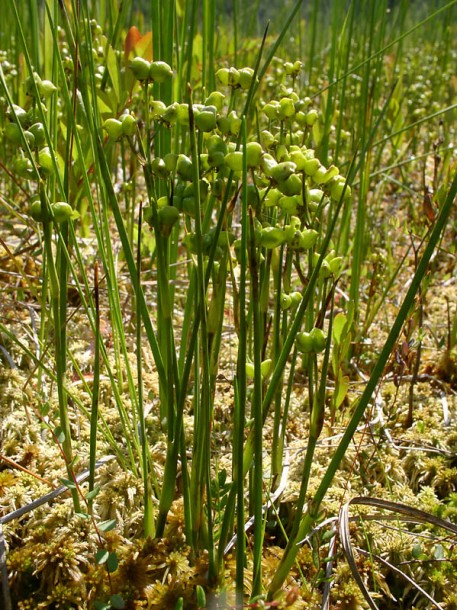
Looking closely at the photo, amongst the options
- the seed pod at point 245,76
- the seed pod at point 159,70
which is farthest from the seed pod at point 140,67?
the seed pod at point 245,76

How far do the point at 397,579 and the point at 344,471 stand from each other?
231mm

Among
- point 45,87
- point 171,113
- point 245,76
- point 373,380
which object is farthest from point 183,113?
point 373,380

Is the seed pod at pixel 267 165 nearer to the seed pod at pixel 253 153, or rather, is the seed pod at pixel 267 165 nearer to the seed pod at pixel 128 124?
the seed pod at pixel 253 153

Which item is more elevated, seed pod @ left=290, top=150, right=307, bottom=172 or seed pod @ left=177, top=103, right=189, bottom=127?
seed pod @ left=177, top=103, right=189, bottom=127

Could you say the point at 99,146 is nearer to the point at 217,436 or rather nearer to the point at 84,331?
the point at 217,436

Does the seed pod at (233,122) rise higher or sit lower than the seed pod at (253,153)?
higher

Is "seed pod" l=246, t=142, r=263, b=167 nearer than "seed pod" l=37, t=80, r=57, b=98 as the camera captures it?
Yes

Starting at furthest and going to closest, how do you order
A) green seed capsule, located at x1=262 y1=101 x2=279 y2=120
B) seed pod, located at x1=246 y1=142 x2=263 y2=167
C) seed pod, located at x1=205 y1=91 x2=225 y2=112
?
green seed capsule, located at x1=262 y1=101 x2=279 y2=120
seed pod, located at x1=205 y1=91 x2=225 y2=112
seed pod, located at x1=246 y1=142 x2=263 y2=167

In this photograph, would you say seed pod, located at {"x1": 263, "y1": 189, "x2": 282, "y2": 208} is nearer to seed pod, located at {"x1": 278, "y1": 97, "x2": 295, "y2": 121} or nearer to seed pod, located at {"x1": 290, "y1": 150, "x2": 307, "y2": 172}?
seed pod, located at {"x1": 290, "y1": 150, "x2": 307, "y2": 172}

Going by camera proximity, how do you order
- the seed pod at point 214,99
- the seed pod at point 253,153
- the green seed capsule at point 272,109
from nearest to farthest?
the seed pod at point 253,153 < the seed pod at point 214,99 < the green seed capsule at point 272,109

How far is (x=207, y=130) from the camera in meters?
0.58

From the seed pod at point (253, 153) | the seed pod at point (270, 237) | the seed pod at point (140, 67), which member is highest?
the seed pod at point (140, 67)

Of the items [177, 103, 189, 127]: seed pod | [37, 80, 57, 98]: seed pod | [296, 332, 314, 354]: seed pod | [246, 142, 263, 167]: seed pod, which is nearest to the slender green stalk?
[296, 332, 314, 354]: seed pod

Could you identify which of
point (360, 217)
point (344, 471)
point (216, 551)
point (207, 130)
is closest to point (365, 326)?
point (360, 217)
